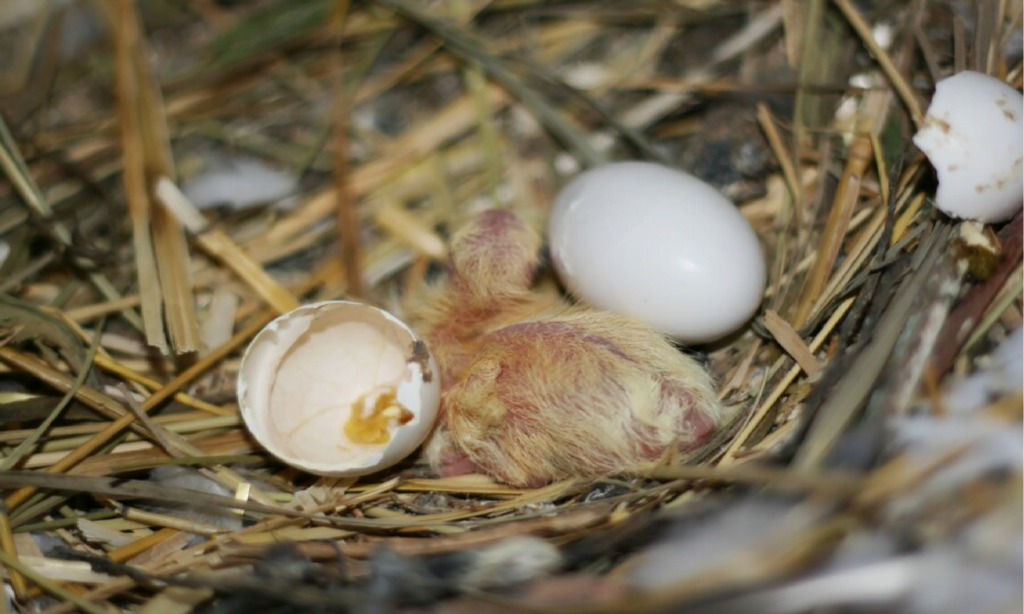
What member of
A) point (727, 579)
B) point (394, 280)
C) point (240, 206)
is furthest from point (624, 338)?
point (240, 206)

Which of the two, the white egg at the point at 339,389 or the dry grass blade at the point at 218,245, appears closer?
the white egg at the point at 339,389

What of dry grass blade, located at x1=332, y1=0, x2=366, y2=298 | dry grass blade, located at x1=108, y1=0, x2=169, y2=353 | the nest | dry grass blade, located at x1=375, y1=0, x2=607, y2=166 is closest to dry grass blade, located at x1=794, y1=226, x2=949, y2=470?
the nest

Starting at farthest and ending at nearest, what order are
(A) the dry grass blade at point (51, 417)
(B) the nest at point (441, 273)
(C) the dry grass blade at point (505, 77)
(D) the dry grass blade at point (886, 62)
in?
(C) the dry grass blade at point (505, 77)
(D) the dry grass blade at point (886, 62)
(A) the dry grass blade at point (51, 417)
(B) the nest at point (441, 273)

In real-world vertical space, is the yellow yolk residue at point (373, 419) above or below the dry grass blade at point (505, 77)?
below

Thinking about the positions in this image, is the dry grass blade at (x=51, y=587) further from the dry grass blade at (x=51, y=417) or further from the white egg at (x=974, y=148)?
the white egg at (x=974, y=148)

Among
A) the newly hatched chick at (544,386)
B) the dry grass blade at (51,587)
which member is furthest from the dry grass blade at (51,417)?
the newly hatched chick at (544,386)

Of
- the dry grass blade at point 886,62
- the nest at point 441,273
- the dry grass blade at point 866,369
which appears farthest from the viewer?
the dry grass blade at point 886,62

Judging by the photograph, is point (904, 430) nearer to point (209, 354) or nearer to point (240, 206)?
point (209, 354)

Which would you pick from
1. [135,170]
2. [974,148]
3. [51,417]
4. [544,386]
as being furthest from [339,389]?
[974,148]
